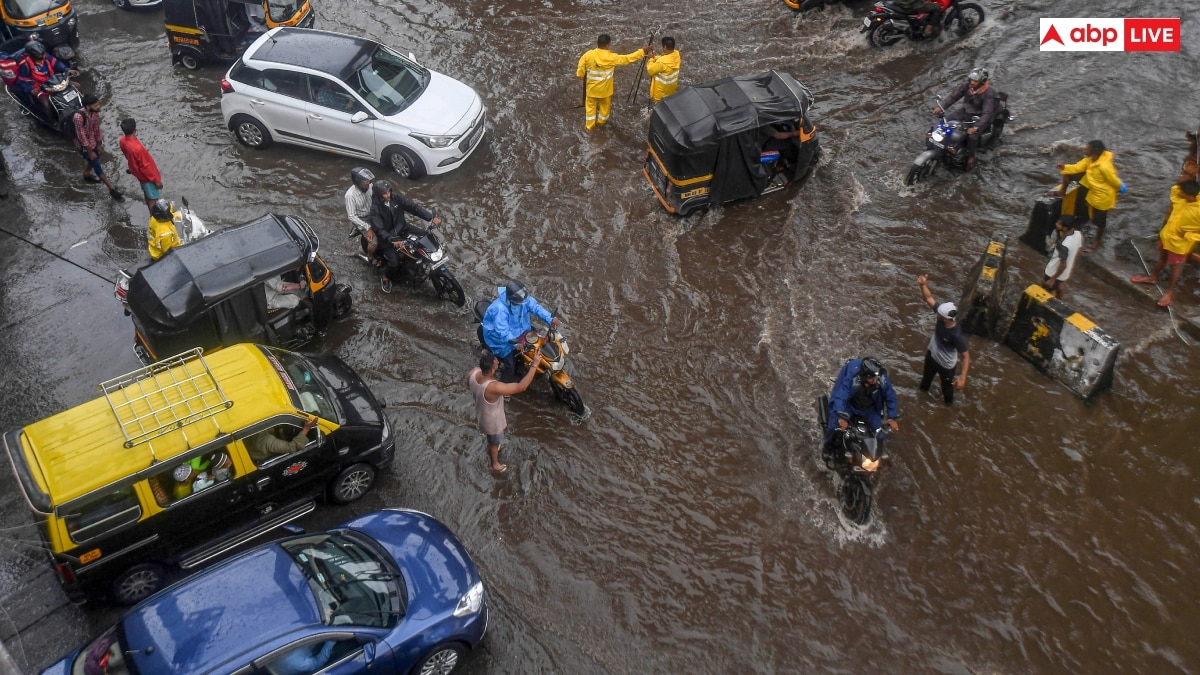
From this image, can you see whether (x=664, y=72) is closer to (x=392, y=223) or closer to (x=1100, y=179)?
(x=392, y=223)

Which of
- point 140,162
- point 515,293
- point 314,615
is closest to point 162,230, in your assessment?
point 140,162

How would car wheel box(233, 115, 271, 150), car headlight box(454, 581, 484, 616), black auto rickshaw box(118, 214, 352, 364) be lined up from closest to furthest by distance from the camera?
car headlight box(454, 581, 484, 616) < black auto rickshaw box(118, 214, 352, 364) < car wheel box(233, 115, 271, 150)

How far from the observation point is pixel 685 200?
1110 cm

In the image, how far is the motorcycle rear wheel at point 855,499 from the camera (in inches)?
296

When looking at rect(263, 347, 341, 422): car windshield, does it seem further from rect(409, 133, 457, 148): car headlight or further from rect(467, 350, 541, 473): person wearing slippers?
rect(409, 133, 457, 148): car headlight

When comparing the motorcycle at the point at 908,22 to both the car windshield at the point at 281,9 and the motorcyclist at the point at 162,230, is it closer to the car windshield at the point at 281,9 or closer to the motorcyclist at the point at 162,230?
the car windshield at the point at 281,9

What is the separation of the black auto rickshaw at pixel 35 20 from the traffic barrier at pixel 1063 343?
16648mm

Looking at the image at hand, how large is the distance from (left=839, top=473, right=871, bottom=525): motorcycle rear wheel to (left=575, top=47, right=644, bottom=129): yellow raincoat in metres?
7.44

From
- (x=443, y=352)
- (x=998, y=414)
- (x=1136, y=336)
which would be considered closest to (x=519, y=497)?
(x=443, y=352)

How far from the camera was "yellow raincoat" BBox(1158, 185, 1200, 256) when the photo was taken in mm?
8922

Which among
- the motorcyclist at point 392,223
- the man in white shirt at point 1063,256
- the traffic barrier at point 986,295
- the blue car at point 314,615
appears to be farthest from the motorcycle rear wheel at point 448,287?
the man in white shirt at point 1063,256

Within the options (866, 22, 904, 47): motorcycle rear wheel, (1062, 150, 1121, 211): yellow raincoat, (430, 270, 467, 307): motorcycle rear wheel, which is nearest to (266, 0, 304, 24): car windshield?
(430, 270, 467, 307): motorcycle rear wheel

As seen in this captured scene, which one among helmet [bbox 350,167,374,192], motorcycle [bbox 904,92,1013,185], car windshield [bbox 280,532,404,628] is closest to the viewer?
car windshield [bbox 280,532,404,628]

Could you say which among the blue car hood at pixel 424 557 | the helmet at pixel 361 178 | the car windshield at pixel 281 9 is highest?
the car windshield at pixel 281 9
